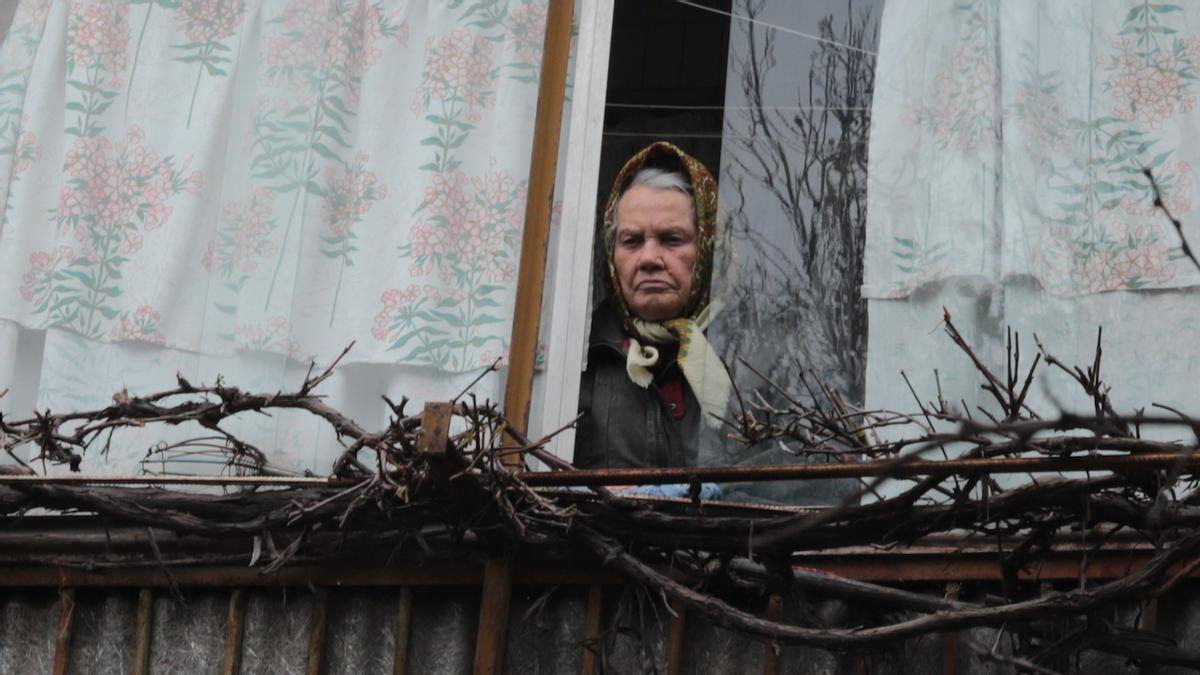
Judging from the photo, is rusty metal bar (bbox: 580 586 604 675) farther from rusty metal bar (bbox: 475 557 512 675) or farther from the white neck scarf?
the white neck scarf

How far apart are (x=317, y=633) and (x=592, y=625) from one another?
0.67 meters

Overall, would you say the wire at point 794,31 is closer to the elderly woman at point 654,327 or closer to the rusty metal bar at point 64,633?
the elderly woman at point 654,327

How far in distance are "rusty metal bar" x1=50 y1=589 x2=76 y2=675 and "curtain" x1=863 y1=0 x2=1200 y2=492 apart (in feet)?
6.69

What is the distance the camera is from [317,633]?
488 centimetres

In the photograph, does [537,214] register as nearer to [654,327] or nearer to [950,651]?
[654,327]

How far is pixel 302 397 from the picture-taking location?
4.88 meters

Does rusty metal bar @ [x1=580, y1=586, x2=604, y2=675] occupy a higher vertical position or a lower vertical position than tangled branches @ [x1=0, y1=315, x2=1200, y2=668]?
lower

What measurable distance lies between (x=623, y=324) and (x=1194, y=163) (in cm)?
149

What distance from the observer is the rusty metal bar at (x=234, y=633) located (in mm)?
4910

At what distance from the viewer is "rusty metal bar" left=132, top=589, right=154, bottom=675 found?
4.99 metres

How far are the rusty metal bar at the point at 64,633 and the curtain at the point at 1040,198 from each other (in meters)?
2.04

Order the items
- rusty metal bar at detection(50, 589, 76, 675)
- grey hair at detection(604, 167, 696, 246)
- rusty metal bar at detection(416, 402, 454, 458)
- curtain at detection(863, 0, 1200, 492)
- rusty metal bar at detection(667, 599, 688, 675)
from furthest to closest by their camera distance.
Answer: grey hair at detection(604, 167, 696, 246)
rusty metal bar at detection(50, 589, 76, 675)
curtain at detection(863, 0, 1200, 492)
rusty metal bar at detection(667, 599, 688, 675)
rusty metal bar at detection(416, 402, 454, 458)

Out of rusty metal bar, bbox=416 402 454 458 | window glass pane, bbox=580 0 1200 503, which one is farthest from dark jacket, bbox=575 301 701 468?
rusty metal bar, bbox=416 402 454 458

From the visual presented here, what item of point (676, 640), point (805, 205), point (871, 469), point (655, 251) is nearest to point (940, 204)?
point (805, 205)
